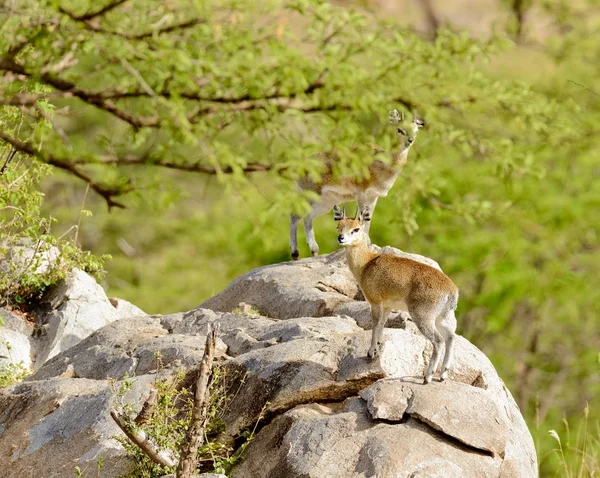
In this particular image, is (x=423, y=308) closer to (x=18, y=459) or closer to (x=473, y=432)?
(x=473, y=432)

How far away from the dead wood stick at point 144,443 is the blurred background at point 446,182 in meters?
2.43

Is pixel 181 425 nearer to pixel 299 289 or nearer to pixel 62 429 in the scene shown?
pixel 62 429

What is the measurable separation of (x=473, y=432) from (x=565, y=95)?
1954 centimetres

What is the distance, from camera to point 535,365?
3055 centimetres

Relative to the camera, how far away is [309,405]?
1002 cm

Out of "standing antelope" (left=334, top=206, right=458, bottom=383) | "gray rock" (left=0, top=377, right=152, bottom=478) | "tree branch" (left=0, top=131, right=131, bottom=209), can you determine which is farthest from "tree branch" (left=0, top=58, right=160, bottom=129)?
"gray rock" (left=0, top=377, right=152, bottom=478)

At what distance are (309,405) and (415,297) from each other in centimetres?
165

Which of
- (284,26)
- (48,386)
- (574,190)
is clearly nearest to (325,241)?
(574,190)

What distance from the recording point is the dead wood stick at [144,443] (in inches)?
367

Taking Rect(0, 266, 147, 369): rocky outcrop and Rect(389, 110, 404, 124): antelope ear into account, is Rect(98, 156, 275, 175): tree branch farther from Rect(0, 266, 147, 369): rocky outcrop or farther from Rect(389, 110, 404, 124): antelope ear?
Rect(0, 266, 147, 369): rocky outcrop

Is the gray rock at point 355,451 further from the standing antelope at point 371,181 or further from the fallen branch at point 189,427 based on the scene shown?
the standing antelope at point 371,181

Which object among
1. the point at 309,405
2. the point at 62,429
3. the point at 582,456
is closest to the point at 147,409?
the point at 62,429

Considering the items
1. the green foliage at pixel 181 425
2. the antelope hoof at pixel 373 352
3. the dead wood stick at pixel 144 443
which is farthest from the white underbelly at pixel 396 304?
the dead wood stick at pixel 144 443

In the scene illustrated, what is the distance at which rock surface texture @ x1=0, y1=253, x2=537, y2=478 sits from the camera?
30.4ft
